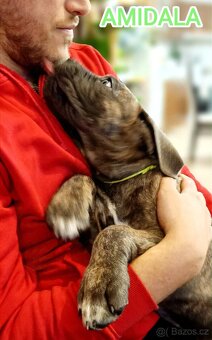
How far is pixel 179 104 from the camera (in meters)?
Answer: 3.90

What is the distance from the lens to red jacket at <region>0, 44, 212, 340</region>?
1135 millimetres

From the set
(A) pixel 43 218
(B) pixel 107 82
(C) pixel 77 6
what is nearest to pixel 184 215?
(A) pixel 43 218

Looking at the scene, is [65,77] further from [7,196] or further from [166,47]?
[166,47]

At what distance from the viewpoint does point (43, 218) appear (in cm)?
127

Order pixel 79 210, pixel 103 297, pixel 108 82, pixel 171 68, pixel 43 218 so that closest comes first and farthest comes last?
1. pixel 103 297
2. pixel 43 218
3. pixel 79 210
4. pixel 108 82
5. pixel 171 68

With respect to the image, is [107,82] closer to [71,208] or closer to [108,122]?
[108,122]

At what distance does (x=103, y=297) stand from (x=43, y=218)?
0.90 ft

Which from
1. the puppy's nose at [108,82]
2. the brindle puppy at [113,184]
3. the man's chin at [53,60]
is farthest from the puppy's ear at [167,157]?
the man's chin at [53,60]

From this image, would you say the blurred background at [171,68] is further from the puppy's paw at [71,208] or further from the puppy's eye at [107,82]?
the puppy's paw at [71,208]

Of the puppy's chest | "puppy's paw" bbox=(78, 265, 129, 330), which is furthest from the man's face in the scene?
"puppy's paw" bbox=(78, 265, 129, 330)

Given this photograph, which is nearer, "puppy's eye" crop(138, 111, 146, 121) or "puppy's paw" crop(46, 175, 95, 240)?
"puppy's paw" crop(46, 175, 95, 240)

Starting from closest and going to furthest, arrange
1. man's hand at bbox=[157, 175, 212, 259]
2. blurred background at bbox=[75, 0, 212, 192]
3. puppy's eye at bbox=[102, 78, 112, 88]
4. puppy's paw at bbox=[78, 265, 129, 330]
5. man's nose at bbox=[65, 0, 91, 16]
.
A: puppy's paw at bbox=[78, 265, 129, 330], man's hand at bbox=[157, 175, 212, 259], man's nose at bbox=[65, 0, 91, 16], puppy's eye at bbox=[102, 78, 112, 88], blurred background at bbox=[75, 0, 212, 192]

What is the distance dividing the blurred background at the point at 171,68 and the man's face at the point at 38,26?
448 mm

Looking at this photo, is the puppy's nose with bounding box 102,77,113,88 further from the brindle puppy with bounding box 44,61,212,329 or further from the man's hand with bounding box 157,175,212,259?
the man's hand with bounding box 157,175,212,259
